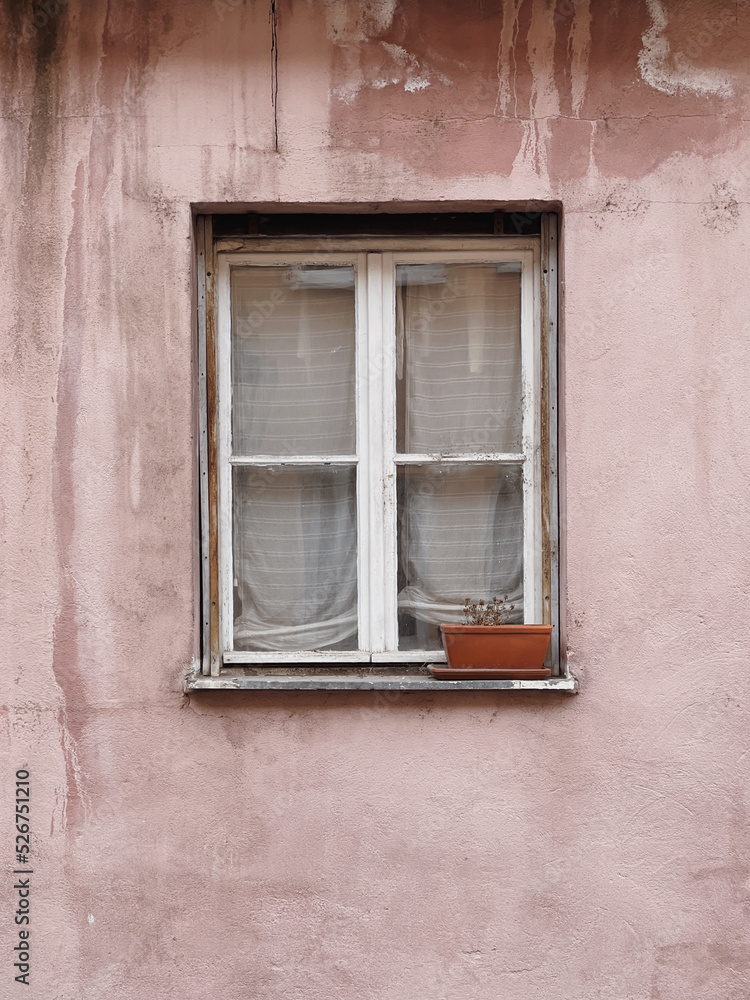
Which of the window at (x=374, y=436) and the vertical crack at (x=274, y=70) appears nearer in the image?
the vertical crack at (x=274, y=70)

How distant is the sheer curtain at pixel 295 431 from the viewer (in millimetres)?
3232

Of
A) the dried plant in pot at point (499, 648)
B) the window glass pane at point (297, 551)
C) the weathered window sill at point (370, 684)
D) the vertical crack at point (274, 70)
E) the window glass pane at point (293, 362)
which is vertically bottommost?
the weathered window sill at point (370, 684)

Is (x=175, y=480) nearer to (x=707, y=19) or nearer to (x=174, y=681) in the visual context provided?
(x=174, y=681)

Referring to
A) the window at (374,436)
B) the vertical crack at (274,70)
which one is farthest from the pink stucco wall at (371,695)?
the window at (374,436)

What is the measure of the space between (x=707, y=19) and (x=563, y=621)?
2.15 meters

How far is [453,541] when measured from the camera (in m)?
3.24

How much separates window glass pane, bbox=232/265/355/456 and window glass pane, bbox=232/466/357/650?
4.6 inches

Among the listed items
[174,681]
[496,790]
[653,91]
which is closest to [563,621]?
[496,790]

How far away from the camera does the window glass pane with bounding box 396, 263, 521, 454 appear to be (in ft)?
10.6

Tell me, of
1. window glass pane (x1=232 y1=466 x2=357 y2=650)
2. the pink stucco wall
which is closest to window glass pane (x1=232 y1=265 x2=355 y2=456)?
window glass pane (x1=232 y1=466 x2=357 y2=650)

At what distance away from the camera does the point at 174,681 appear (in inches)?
118

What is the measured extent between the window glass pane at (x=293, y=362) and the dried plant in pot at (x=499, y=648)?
80 cm

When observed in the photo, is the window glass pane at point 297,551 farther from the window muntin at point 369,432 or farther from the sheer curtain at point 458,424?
the sheer curtain at point 458,424

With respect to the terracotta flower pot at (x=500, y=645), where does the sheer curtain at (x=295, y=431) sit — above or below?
above
